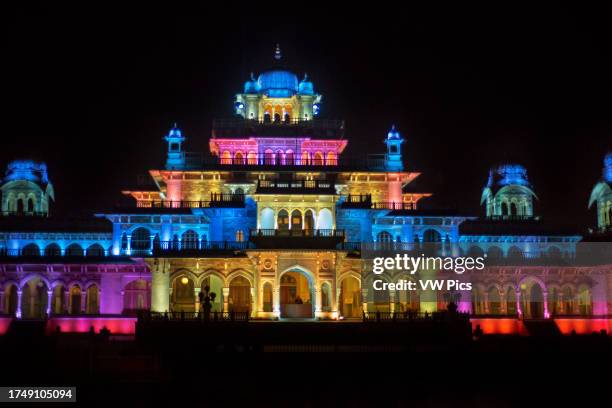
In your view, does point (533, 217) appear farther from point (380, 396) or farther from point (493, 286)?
point (380, 396)

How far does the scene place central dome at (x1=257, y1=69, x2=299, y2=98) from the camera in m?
61.5

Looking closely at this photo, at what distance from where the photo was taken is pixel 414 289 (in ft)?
174

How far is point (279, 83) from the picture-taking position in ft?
203

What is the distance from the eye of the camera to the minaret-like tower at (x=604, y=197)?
216ft

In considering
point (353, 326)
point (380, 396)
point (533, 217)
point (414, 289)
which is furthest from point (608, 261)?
point (380, 396)

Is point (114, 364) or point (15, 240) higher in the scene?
point (15, 240)

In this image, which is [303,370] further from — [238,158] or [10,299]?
[10,299]

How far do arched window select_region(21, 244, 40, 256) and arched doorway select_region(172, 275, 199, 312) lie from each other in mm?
12184

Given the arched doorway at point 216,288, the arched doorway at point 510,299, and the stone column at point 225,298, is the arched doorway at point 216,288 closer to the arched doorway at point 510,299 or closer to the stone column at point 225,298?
the stone column at point 225,298

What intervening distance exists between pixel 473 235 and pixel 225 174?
63.1ft

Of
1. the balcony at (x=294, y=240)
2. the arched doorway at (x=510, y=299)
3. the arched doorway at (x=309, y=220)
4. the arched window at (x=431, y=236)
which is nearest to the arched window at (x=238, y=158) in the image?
the arched doorway at (x=309, y=220)

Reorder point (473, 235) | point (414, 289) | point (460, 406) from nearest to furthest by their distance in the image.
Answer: point (460, 406), point (414, 289), point (473, 235)

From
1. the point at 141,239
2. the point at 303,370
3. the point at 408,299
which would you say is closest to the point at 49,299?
the point at 141,239

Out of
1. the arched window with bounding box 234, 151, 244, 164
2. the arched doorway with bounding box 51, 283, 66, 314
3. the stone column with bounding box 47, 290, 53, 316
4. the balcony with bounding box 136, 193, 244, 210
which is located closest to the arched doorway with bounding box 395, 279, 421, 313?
the balcony with bounding box 136, 193, 244, 210
